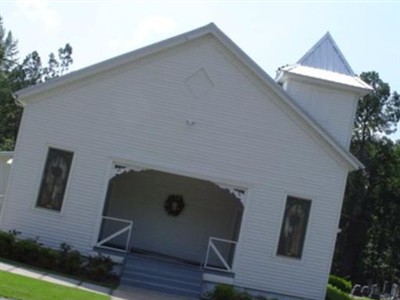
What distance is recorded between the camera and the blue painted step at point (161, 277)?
1881cm

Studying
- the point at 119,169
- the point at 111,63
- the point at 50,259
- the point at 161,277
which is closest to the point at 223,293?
the point at 161,277

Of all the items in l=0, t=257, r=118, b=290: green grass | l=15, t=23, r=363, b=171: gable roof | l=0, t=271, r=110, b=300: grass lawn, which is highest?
l=15, t=23, r=363, b=171: gable roof

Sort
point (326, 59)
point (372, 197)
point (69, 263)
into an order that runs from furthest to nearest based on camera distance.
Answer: point (372, 197) < point (326, 59) < point (69, 263)

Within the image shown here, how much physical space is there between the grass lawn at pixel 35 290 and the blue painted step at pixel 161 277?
360cm

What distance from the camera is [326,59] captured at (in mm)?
25391

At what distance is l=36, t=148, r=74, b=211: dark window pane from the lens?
20.2m

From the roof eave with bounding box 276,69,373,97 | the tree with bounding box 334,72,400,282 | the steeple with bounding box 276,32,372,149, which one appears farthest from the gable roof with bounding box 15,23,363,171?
the tree with bounding box 334,72,400,282

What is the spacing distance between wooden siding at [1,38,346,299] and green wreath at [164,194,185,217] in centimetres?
350

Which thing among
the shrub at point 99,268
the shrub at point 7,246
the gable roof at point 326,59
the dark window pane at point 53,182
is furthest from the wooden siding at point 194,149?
the gable roof at point 326,59

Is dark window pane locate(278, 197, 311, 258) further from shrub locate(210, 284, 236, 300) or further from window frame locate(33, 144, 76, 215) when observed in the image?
window frame locate(33, 144, 76, 215)

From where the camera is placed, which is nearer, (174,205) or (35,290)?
(35,290)

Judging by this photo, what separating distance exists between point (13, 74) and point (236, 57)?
183ft

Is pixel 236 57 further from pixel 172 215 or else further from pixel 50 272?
pixel 50 272

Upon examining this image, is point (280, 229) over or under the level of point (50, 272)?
over
